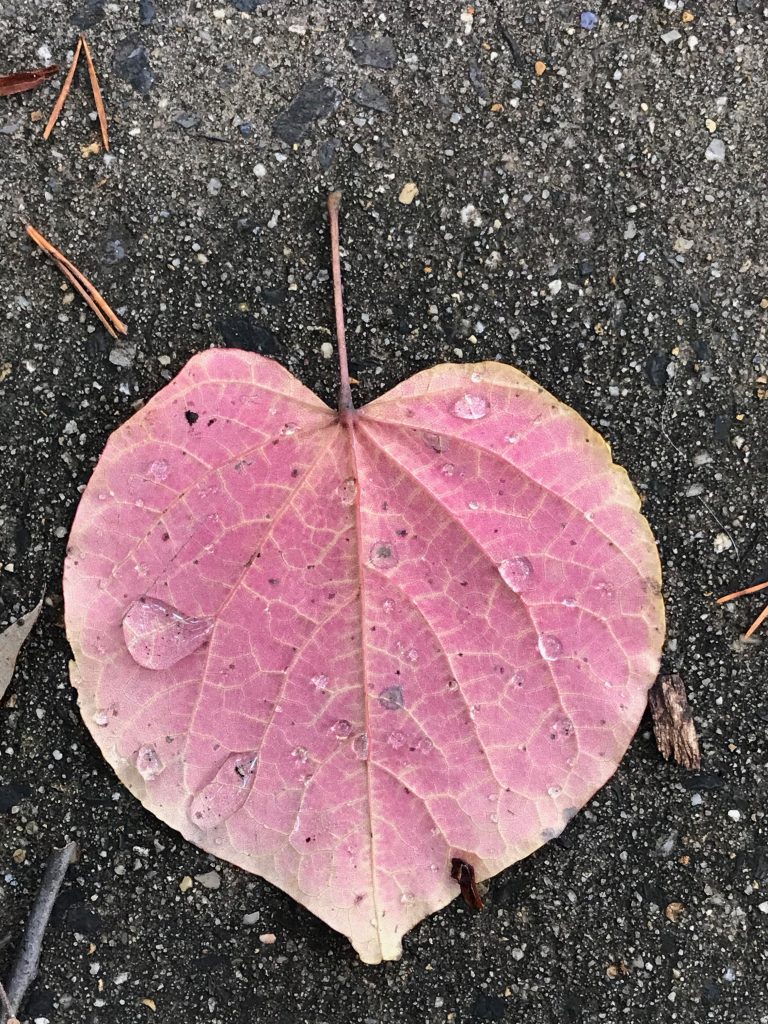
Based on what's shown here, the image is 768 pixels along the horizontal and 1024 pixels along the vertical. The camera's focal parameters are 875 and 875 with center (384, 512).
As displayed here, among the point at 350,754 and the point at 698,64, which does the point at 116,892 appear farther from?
the point at 698,64

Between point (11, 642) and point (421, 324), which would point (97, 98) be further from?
point (11, 642)

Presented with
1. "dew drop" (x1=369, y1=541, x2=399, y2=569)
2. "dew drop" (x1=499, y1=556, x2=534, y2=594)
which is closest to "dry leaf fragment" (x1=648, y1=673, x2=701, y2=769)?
"dew drop" (x1=499, y1=556, x2=534, y2=594)

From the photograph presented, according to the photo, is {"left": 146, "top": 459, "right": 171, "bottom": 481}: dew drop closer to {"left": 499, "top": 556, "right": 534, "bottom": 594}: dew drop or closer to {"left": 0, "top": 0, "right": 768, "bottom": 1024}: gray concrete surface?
{"left": 0, "top": 0, "right": 768, "bottom": 1024}: gray concrete surface

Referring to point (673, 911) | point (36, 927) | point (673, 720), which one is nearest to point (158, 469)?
point (36, 927)

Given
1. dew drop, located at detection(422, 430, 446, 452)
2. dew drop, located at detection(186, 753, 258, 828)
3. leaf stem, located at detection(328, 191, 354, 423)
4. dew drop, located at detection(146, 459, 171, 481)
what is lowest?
dew drop, located at detection(186, 753, 258, 828)

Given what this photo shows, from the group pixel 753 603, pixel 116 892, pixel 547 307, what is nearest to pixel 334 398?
pixel 547 307
